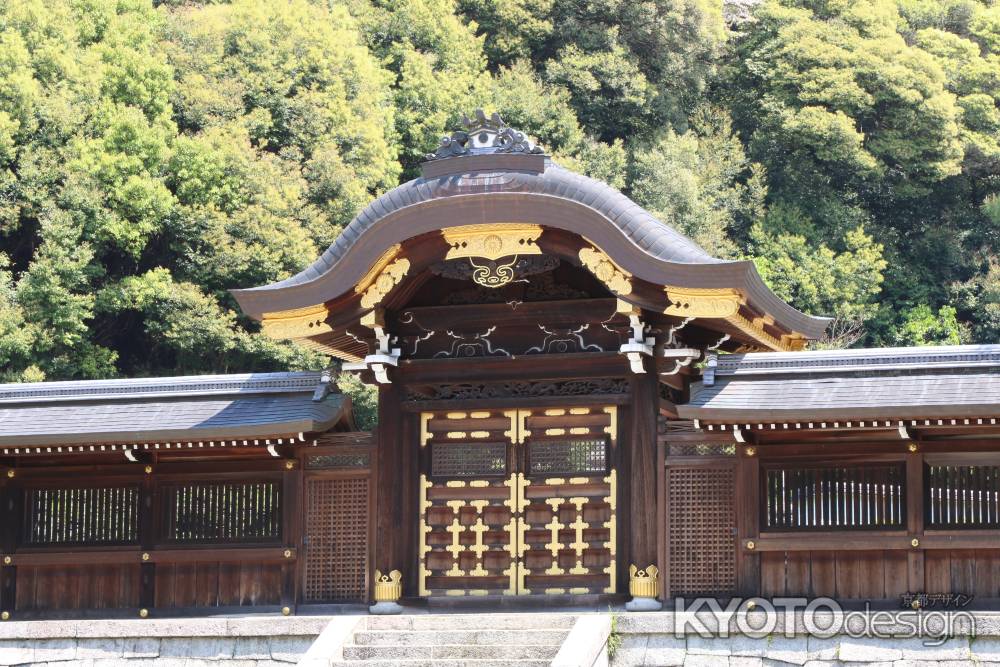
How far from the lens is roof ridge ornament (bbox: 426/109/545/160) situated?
62.1 ft

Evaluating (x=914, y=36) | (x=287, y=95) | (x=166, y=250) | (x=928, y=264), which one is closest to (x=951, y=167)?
(x=928, y=264)

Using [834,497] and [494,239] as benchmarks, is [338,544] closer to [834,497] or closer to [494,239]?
[494,239]

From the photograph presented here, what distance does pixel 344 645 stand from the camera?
1734 cm

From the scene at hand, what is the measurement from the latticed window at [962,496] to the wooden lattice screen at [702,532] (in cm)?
211

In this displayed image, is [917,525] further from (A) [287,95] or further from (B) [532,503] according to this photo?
(A) [287,95]

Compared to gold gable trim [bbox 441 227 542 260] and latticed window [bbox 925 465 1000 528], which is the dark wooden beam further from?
latticed window [bbox 925 465 1000 528]

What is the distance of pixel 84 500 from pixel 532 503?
5.48m

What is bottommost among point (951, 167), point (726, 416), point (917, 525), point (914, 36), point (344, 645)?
point (344, 645)

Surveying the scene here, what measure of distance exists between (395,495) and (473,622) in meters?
2.32

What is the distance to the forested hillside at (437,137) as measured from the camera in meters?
45.5

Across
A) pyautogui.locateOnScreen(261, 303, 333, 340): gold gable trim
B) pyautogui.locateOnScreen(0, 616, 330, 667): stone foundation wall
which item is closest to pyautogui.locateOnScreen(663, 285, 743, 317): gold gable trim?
pyautogui.locateOnScreen(261, 303, 333, 340): gold gable trim

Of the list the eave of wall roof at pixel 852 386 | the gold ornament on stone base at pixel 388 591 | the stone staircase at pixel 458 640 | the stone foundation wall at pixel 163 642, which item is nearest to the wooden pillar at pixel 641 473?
the eave of wall roof at pixel 852 386

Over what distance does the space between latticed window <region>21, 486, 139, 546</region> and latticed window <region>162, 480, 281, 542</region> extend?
1.60ft

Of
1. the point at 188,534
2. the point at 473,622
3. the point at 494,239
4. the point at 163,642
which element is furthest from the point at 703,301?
the point at 188,534
